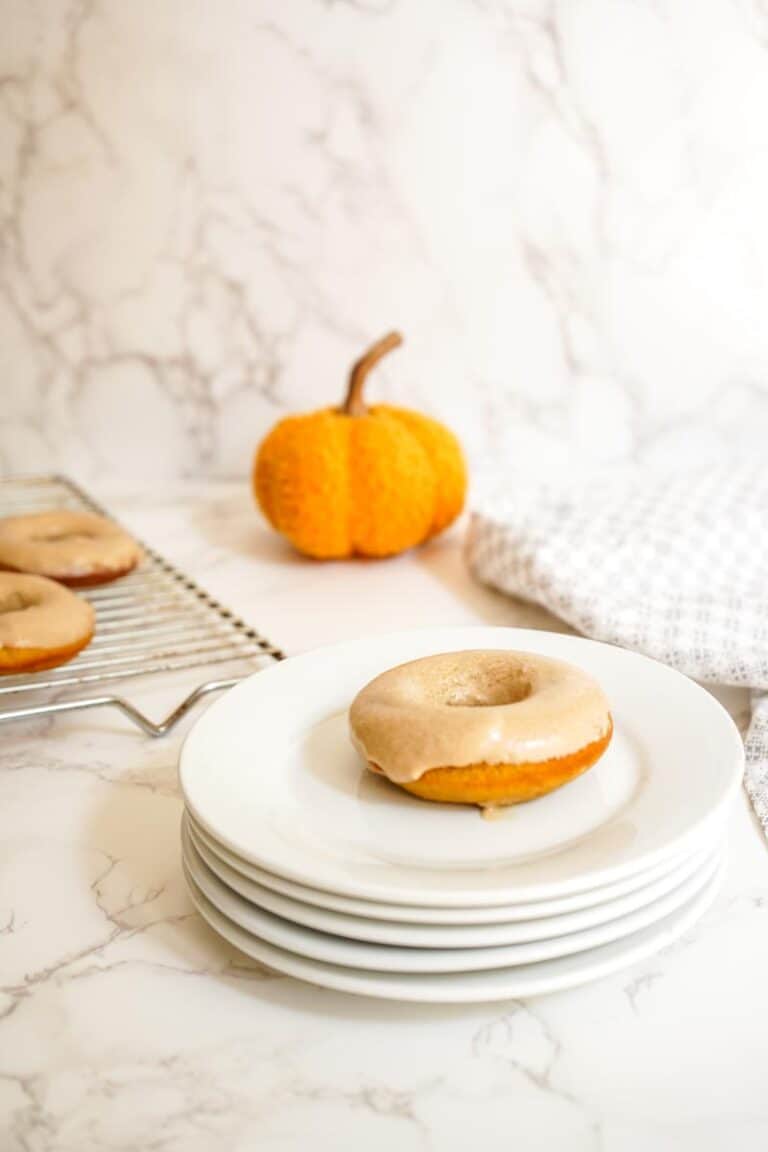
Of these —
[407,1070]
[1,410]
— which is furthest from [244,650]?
[1,410]

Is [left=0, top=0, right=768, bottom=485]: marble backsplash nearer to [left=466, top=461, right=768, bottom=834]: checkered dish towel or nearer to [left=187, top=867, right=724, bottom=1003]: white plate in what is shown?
[left=466, top=461, right=768, bottom=834]: checkered dish towel

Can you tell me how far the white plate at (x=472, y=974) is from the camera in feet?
1.74

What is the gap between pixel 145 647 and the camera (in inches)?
38.4

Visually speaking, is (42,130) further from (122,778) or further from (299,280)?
(122,778)

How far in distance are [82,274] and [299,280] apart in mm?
256

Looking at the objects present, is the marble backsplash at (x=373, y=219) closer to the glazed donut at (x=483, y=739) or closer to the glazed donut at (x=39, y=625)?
the glazed donut at (x=39, y=625)

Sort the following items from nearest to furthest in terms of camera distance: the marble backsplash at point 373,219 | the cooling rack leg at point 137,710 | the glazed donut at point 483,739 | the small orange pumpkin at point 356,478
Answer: the glazed donut at point 483,739
the cooling rack leg at point 137,710
the small orange pumpkin at point 356,478
the marble backsplash at point 373,219

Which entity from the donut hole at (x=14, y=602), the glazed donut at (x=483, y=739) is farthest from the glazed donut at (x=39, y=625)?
the glazed donut at (x=483, y=739)

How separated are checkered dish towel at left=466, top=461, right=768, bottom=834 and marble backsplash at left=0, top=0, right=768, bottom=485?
1.06 ft

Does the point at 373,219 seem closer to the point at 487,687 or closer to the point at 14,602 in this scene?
the point at 14,602

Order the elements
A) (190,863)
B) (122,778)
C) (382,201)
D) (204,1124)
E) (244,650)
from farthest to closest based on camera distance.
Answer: (382,201), (244,650), (122,778), (190,863), (204,1124)

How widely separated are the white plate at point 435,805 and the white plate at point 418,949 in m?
0.03

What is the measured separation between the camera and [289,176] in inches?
56.7

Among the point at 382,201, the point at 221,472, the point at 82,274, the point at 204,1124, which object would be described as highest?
the point at 382,201
